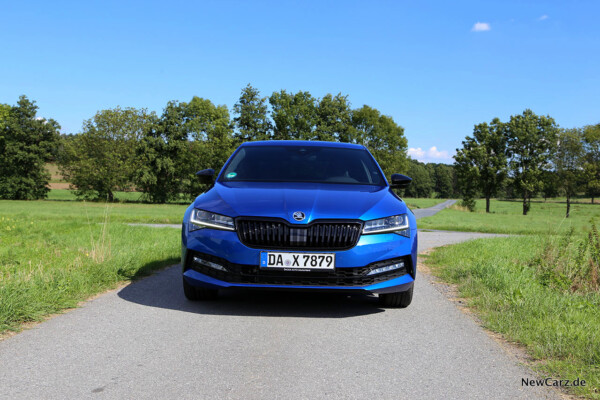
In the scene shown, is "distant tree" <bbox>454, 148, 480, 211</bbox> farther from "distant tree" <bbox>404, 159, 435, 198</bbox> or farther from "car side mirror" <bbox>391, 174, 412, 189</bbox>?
"distant tree" <bbox>404, 159, 435, 198</bbox>

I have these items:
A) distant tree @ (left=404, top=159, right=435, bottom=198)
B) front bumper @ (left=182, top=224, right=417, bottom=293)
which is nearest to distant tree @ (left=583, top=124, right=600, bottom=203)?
front bumper @ (left=182, top=224, right=417, bottom=293)

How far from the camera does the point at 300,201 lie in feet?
15.4

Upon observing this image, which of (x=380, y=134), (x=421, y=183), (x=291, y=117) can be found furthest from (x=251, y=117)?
(x=421, y=183)

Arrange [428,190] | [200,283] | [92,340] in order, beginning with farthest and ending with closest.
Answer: [428,190]
[200,283]
[92,340]

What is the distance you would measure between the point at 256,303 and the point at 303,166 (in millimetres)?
1693

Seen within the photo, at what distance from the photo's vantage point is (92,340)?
3.74 meters

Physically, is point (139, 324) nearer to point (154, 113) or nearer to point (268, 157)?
point (268, 157)

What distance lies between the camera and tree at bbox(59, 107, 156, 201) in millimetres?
55656

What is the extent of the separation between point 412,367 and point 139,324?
2.24 m


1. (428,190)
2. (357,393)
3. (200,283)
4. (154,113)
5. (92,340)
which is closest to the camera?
(357,393)

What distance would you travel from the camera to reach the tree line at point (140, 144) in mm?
55844

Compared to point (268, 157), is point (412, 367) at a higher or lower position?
lower

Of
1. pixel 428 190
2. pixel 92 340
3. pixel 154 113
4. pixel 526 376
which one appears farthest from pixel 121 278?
pixel 428 190

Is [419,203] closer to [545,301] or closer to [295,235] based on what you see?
[545,301]
